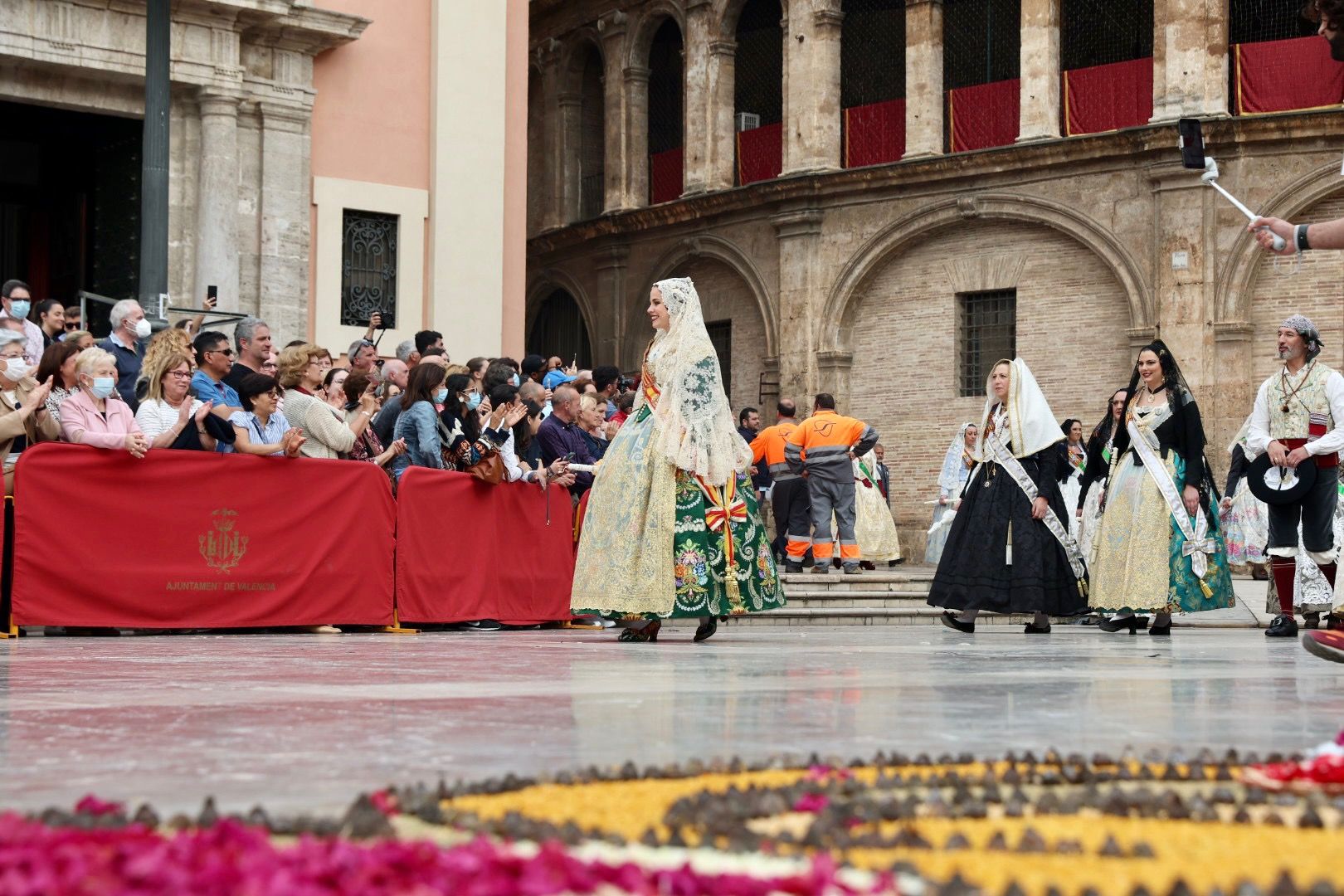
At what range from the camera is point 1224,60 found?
25484mm

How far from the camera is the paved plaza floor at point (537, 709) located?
3.93m

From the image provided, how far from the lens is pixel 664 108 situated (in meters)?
33.7

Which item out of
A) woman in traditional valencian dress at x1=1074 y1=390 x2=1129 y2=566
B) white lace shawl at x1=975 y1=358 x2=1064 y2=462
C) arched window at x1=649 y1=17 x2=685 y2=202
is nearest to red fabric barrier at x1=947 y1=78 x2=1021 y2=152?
arched window at x1=649 y1=17 x2=685 y2=202

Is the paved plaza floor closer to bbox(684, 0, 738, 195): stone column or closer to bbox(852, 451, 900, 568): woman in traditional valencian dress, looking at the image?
bbox(852, 451, 900, 568): woman in traditional valencian dress

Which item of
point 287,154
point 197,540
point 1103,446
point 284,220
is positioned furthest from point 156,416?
point 287,154

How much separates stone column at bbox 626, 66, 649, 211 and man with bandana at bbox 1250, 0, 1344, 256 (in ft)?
88.0

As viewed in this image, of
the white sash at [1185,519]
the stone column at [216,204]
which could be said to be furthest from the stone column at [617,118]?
the white sash at [1185,519]

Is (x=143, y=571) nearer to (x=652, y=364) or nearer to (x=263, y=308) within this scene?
(x=652, y=364)

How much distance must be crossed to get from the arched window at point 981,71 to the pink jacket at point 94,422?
19.4m

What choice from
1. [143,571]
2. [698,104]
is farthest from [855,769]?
[698,104]

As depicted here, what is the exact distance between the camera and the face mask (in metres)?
10.4

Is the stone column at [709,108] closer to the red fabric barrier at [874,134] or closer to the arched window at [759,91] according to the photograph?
the arched window at [759,91]

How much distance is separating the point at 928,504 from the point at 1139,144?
20.8ft

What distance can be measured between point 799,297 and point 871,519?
7.55m
